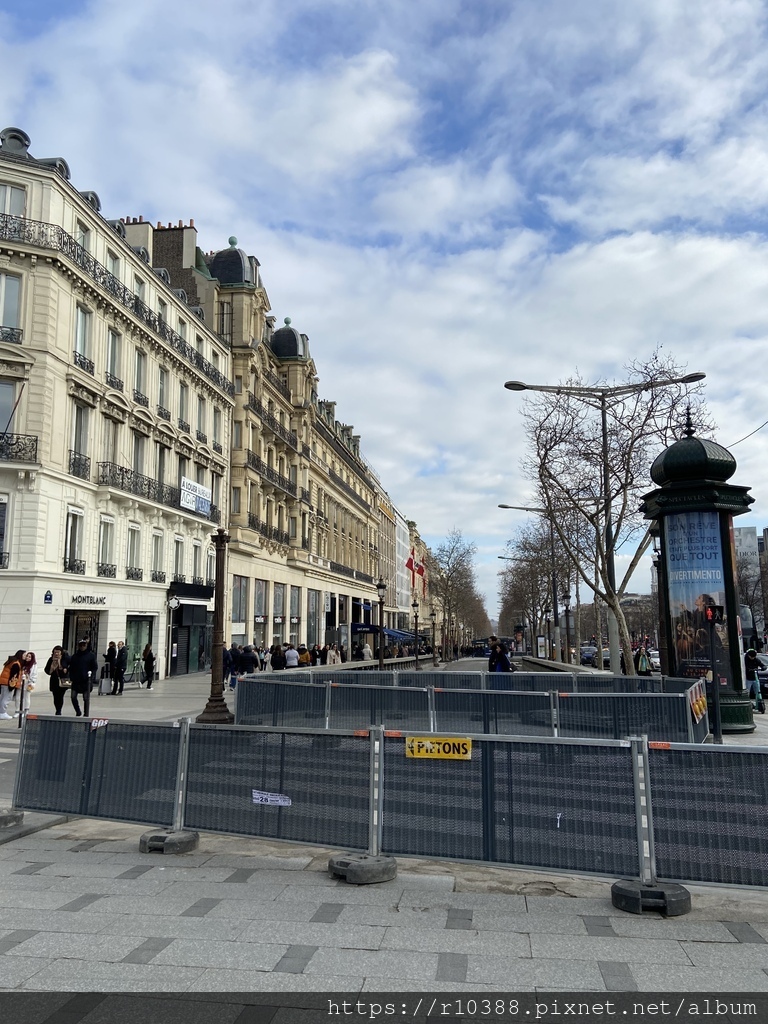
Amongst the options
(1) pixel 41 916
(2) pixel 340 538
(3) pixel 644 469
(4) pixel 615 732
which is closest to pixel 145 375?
(3) pixel 644 469

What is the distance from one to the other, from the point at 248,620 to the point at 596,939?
38714mm

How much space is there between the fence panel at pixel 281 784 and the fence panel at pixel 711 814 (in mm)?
2316

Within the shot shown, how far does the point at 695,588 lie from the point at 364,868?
11.6 meters

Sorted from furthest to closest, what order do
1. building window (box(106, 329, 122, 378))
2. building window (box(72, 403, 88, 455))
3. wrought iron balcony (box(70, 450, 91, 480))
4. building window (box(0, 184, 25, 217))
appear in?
building window (box(106, 329, 122, 378)), building window (box(72, 403, 88, 455)), wrought iron balcony (box(70, 450, 91, 480)), building window (box(0, 184, 25, 217))

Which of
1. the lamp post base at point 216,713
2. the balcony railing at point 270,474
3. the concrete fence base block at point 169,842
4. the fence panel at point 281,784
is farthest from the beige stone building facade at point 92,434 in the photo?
the fence panel at point 281,784

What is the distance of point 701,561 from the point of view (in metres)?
15.6

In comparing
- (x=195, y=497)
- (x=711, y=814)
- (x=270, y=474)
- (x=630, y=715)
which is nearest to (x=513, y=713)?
(x=630, y=715)

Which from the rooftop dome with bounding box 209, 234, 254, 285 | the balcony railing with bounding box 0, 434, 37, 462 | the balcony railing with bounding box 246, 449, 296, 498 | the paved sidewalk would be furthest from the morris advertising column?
the rooftop dome with bounding box 209, 234, 254, 285

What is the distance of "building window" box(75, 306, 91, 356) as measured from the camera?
90.4 feet

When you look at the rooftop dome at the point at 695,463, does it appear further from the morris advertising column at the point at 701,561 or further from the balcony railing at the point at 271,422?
the balcony railing at the point at 271,422

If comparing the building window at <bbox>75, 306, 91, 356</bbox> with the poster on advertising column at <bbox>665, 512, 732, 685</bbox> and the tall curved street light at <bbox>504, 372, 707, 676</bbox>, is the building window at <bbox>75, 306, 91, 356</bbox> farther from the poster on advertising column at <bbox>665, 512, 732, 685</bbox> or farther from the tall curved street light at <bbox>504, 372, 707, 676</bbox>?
the poster on advertising column at <bbox>665, 512, 732, 685</bbox>

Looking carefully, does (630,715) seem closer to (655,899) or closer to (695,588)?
(695,588)

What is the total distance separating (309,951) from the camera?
470cm

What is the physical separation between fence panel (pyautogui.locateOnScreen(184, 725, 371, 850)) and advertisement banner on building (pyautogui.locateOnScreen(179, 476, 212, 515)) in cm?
2924
